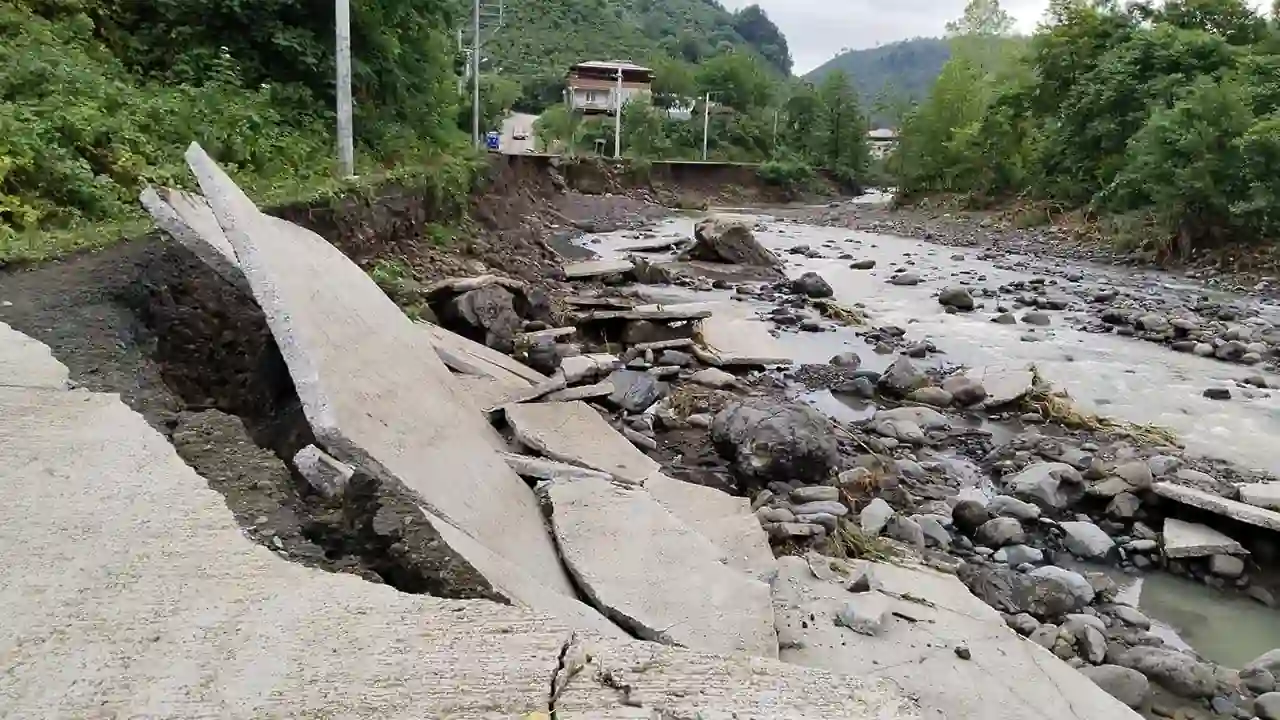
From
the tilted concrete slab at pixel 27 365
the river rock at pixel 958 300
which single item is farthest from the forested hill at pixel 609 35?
the tilted concrete slab at pixel 27 365

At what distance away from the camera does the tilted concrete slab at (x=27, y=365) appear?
115 inches

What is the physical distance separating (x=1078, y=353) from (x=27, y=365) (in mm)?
10594

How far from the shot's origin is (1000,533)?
205 inches

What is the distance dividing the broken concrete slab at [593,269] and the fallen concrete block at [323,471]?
450 inches

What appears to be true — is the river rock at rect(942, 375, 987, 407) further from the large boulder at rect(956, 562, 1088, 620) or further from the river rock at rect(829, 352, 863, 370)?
the large boulder at rect(956, 562, 1088, 620)

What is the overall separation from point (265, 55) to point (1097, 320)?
12066mm

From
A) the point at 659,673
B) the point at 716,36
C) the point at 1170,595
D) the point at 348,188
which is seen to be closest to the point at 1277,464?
the point at 1170,595

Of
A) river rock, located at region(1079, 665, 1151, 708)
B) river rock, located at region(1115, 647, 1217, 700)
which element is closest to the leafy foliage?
river rock, located at region(1115, 647, 1217, 700)

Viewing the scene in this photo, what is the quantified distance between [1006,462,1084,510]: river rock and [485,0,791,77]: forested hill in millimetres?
53868

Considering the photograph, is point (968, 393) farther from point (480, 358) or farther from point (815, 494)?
point (480, 358)

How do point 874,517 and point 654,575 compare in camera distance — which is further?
point 874,517

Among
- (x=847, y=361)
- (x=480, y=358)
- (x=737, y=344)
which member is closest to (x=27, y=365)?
(x=480, y=358)

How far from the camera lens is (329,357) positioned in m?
3.07

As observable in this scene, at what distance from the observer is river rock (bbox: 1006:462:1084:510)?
5.83m
